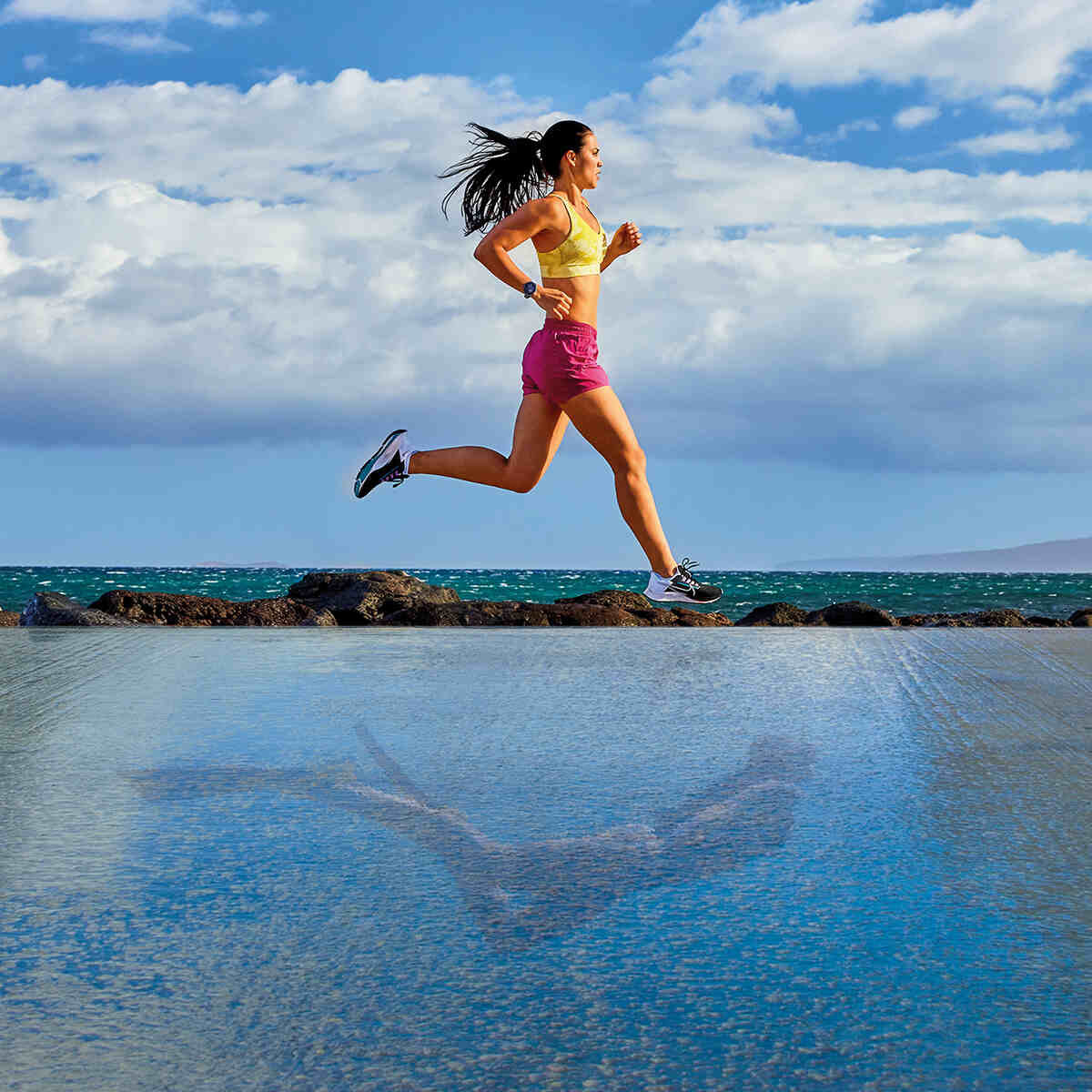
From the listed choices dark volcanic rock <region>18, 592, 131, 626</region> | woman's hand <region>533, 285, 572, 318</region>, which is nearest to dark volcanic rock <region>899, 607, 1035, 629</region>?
woman's hand <region>533, 285, 572, 318</region>

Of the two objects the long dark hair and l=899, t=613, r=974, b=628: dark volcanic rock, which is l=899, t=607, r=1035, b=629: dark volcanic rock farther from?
the long dark hair

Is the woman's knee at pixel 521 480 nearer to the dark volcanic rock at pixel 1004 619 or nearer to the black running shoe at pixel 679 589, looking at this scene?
the black running shoe at pixel 679 589

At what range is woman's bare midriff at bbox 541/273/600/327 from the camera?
6.22 meters

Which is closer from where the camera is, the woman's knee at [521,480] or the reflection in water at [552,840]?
the reflection in water at [552,840]

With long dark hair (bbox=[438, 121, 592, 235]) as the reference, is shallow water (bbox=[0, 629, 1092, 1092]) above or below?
below

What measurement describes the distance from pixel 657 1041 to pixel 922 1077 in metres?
0.34

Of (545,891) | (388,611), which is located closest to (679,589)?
(545,891)

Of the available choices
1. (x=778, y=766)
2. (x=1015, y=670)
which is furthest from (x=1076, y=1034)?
(x=1015, y=670)

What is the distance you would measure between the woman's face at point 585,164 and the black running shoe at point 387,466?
5.21 feet

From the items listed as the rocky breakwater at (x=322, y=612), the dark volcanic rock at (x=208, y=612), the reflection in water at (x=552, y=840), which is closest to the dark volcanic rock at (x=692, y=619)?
the rocky breakwater at (x=322, y=612)

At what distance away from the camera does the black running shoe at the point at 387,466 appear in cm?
681

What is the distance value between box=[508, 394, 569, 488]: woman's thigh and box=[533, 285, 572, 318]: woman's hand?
44 cm

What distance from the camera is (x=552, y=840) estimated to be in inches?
107

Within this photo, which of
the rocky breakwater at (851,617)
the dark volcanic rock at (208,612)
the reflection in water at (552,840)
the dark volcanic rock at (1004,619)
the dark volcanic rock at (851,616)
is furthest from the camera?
the dark volcanic rock at (851,616)
